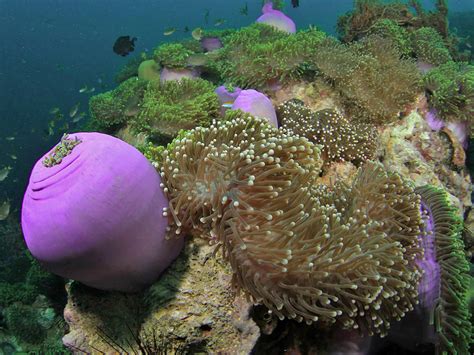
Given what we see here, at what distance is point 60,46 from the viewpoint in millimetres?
50406

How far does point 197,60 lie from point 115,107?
1.41 m

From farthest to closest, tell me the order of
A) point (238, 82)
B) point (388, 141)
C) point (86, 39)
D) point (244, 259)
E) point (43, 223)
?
point (86, 39) < point (238, 82) < point (388, 141) < point (244, 259) < point (43, 223)

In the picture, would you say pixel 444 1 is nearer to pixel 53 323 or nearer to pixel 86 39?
pixel 53 323

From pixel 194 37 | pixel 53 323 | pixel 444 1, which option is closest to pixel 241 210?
pixel 53 323

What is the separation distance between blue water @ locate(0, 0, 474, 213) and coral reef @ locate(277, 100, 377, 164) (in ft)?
16.0

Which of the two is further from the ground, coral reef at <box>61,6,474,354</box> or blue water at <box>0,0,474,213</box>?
coral reef at <box>61,6,474,354</box>

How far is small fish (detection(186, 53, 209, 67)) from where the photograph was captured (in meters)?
5.35

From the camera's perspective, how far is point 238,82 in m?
4.56

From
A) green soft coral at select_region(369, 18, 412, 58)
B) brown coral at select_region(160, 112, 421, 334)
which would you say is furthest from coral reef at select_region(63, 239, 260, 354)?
green soft coral at select_region(369, 18, 412, 58)

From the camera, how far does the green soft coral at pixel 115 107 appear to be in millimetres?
4836

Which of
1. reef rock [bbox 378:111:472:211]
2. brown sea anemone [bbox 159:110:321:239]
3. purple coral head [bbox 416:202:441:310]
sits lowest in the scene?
reef rock [bbox 378:111:472:211]

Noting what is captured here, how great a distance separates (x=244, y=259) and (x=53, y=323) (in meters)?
4.34

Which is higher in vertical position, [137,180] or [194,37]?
[137,180]

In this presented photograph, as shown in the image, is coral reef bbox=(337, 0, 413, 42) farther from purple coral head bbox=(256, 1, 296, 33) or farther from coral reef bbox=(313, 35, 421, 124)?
coral reef bbox=(313, 35, 421, 124)
